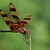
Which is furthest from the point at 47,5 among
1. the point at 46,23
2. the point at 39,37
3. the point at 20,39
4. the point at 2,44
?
the point at 2,44

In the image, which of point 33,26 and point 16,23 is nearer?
point 16,23

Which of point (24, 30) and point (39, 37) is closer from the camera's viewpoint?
point (24, 30)

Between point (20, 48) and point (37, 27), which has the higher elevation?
point (37, 27)

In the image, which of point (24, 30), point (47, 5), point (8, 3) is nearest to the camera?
point (24, 30)

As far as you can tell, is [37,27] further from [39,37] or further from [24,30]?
[24,30]

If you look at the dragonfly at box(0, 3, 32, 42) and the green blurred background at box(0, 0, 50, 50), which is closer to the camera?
the dragonfly at box(0, 3, 32, 42)

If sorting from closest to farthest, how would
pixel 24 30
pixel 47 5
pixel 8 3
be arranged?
pixel 24 30
pixel 8 3
pixel 47 5

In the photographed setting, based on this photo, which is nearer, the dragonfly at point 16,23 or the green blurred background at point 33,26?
the dragonfly at point 16,23

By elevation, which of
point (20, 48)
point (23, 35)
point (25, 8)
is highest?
point (25, 8)
